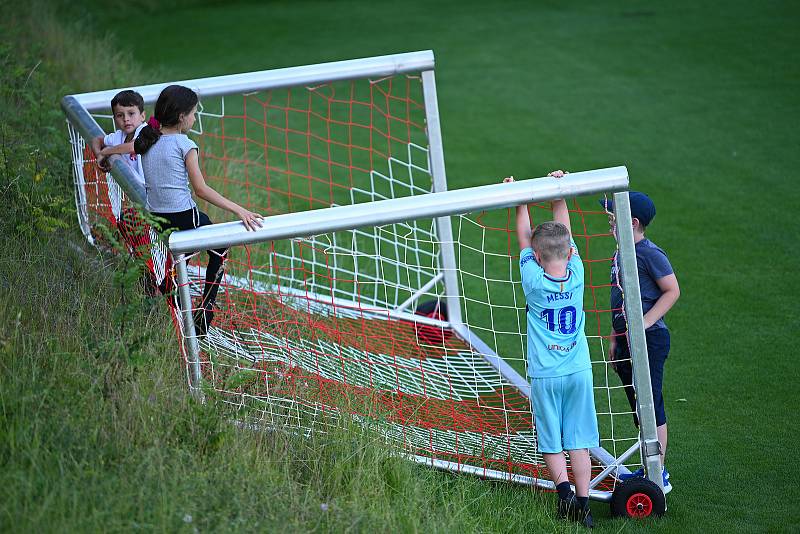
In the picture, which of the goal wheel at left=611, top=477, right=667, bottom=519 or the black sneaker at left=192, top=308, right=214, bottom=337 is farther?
the black sneaker at left=192, top=308, right=214, bottom=337

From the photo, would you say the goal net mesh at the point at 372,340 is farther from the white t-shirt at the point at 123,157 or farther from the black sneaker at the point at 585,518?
the black sneaker at the point at 585,518

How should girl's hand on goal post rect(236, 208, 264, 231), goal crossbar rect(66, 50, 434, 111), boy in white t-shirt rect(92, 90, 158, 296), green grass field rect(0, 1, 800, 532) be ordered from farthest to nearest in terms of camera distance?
goal crossbar rect(66, 50, 434, 111) < boy in white t-shirt rect(92, 90, 158, 296) < girl's hand on goal post rect(236, 208, 264, 231) < green grass field rect(0, 1, 800, 532)

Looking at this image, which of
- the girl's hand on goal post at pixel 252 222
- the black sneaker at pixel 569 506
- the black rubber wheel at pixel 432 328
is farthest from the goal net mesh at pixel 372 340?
the girl's hand on goal post at pixel 252 222

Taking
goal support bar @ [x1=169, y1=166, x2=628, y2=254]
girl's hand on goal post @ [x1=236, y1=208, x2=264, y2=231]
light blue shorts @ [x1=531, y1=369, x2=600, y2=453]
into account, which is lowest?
light blue shorts @ [x1=531, y1=369, x2=600, y2=453]

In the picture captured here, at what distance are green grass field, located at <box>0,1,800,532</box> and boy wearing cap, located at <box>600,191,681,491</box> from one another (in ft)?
1.55

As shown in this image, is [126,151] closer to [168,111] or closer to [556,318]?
[168,111]

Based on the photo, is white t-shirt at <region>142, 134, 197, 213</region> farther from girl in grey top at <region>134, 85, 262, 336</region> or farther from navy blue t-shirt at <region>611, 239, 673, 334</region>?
navy blue t-shirt at <region>611, 239, 673, 334</region>

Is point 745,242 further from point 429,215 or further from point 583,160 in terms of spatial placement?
point 429,215

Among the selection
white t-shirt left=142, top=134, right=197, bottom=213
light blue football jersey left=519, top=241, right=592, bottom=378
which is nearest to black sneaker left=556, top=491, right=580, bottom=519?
light blue football jersey left=519, top=241, right=592, bottom=378

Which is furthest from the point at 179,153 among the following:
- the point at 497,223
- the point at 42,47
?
the point at 42,47

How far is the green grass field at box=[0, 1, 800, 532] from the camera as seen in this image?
3.67 m

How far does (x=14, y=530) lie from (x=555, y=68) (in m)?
10.6

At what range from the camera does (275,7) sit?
17.8m

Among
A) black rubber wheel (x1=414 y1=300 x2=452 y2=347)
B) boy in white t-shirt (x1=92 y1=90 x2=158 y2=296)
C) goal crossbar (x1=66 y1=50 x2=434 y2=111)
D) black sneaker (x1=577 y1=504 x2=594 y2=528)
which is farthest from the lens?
black rubber wheel (x1=414 y1=300 x2=452 y2=347)
